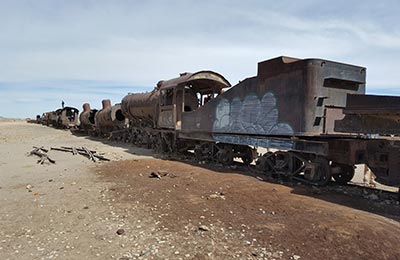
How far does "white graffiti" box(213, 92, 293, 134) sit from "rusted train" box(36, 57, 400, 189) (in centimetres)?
3

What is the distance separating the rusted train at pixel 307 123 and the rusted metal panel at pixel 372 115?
2 centimetres

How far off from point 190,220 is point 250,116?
5160 mm

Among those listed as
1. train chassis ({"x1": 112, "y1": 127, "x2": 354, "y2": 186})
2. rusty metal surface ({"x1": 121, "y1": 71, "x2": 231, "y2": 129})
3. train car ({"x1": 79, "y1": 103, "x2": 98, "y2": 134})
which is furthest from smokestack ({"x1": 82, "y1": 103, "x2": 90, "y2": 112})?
rusty metal surface ({"x1": 121, "y1": 71, "x2": 231, "y2": 129})

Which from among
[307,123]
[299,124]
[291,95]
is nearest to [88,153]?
[291,95]

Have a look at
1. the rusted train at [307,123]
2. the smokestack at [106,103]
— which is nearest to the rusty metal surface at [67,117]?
the smokestack at [106,103]

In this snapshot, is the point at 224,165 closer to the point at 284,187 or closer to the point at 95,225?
the point at 284,187

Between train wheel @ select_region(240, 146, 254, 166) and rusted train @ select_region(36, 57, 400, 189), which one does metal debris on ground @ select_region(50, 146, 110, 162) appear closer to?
rusted train @ select_region(36, 57, 400, 189)

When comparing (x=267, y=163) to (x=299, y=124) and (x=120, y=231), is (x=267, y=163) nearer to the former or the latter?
(x=299, y=124)

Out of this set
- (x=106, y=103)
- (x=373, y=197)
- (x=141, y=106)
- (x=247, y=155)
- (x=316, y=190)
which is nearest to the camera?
(x=373, y=197)

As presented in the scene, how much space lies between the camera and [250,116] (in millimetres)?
10195

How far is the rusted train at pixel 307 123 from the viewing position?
7.01 metres

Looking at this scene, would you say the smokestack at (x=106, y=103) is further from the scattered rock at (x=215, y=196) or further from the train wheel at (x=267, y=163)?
the scattered rock at (x=215, y=196)

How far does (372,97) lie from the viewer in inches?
255

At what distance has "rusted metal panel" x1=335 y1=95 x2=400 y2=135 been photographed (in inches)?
246
